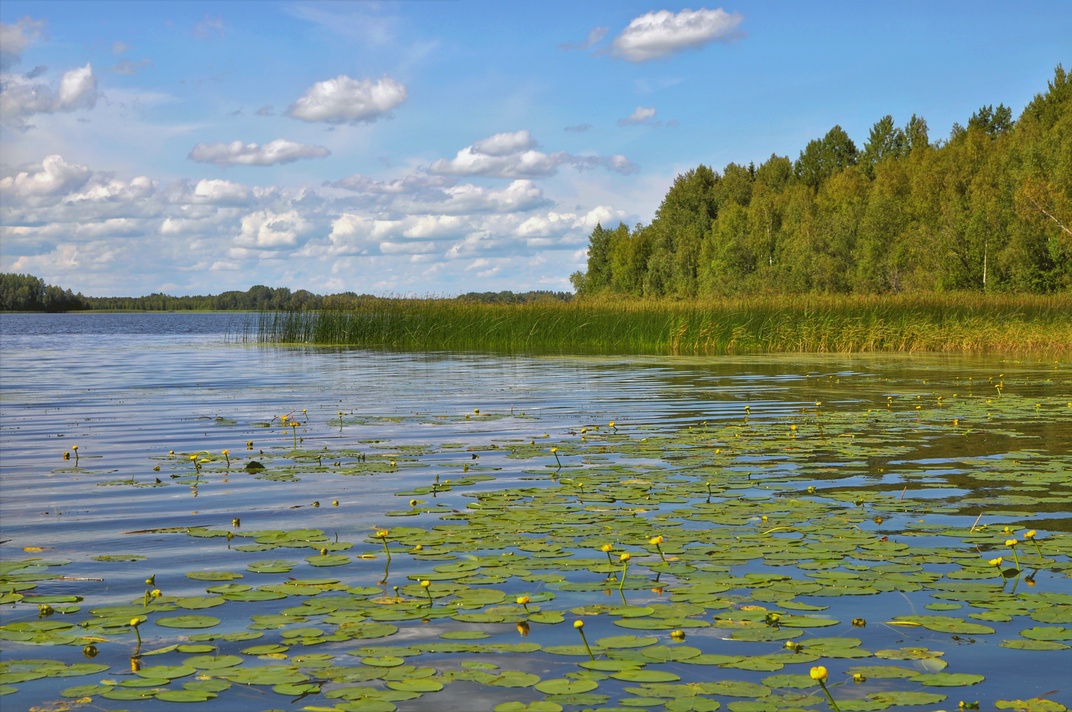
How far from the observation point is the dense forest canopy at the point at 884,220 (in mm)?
47969

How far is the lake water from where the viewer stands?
383 centimetres

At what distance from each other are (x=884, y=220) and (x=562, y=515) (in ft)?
188

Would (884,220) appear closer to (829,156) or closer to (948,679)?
(829,156)

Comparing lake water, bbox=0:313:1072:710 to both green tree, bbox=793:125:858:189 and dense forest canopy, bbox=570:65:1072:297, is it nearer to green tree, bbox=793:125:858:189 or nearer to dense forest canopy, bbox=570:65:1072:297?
dense forest canopy, bbox=570:65:1072:297

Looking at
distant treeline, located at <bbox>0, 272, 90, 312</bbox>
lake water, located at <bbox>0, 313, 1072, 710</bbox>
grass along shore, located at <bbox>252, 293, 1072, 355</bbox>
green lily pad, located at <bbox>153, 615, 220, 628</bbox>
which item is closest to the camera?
lake water, located at <bbox>0, 313, 1072, 710</bbox>

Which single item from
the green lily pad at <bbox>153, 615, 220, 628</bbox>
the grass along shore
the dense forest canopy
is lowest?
the green lily pad at <bbox>153, 615, 220, 628</bbox>

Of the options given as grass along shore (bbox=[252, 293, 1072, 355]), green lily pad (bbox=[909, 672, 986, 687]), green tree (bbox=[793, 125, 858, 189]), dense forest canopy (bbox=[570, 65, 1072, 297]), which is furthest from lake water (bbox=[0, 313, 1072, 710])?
green tree (bbox=[793, 125, 858, 189])

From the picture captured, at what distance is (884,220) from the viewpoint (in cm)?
5928

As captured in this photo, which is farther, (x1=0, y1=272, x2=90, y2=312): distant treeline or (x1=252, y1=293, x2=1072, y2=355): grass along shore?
(x1=0, y1=272, x2=90, y2=312): distant treeline

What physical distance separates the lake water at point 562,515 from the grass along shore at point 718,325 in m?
12.7

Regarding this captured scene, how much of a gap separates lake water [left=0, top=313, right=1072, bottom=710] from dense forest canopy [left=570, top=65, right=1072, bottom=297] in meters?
28.2

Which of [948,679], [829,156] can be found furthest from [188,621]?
[829,156]

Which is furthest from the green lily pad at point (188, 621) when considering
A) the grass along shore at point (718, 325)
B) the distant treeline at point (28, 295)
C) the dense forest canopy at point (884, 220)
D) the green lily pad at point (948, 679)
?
the distant treeline at point (28, 295)

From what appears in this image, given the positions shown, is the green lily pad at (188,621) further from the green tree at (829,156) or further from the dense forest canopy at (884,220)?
the green tree at (829,156)
